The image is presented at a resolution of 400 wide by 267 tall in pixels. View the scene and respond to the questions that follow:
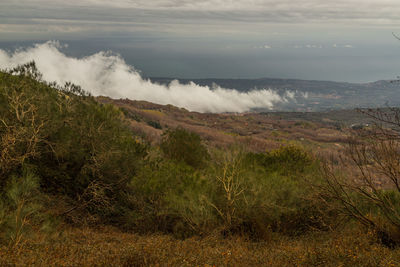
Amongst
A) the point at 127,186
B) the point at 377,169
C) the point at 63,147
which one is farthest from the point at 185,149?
the point at 377,169

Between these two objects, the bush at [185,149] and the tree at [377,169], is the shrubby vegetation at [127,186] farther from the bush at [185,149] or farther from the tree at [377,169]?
the bush at [185,149]

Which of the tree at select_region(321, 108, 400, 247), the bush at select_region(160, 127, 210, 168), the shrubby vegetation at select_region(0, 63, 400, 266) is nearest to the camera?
the tree at select_region(321, 108, 400, 247)

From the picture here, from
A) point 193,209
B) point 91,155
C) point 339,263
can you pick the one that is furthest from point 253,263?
point 91,155

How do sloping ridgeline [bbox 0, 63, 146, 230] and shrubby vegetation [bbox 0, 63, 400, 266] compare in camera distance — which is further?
sloping ridgeline [bbox 0, 63, 146, 230]

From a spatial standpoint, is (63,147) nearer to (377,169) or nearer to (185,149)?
(185,149)

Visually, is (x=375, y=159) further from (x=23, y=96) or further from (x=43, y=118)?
(x=23, y=96)

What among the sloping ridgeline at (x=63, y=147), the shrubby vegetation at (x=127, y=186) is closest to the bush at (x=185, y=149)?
the shrubby vegetation at (x=127, y=186)

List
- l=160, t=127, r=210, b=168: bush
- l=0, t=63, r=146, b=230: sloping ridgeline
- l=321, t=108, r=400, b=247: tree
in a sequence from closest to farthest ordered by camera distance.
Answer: l=321, t=108, r=400, b=247: tree < l=0, t=63, r=146, b=230: sloping ridgeline < l=160, t=127, r=210, b=168: bush

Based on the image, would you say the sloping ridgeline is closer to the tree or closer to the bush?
the bush

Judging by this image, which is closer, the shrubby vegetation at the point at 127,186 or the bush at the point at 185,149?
the shrubby vegetation at the point at 127,186

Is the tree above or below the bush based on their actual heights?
above

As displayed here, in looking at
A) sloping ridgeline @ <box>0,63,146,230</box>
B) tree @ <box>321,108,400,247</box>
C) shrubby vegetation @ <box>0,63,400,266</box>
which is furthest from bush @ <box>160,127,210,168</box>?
tree @ <box>321,108,400,247</box>

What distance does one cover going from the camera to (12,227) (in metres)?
9.57

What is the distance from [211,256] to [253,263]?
1.16 m
